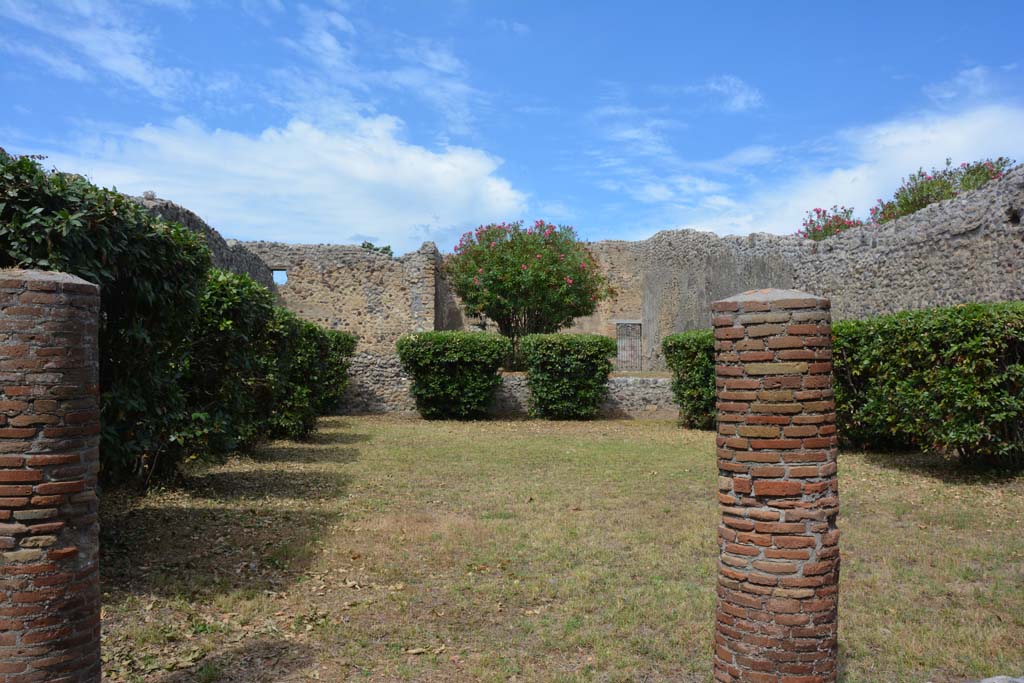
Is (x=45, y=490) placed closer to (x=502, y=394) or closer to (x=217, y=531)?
(x=217, y=531)

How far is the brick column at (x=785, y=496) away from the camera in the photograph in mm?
3191

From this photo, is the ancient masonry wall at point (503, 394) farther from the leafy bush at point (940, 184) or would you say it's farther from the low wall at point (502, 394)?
the leafy bush at point (940, 184)

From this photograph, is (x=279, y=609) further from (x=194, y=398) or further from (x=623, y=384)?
(x=623, y=384)

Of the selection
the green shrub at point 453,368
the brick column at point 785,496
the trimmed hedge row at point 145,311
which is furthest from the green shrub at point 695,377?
the brick column at point 785,496

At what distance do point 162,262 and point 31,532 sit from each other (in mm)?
3240

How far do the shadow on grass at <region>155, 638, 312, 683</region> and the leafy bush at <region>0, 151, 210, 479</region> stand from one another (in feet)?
7.24

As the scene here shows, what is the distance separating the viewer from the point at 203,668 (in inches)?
151

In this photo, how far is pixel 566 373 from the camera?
15750 millimetres

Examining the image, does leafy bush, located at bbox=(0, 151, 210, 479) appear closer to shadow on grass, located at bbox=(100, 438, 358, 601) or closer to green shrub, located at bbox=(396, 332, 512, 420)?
shadow on grass, located at bbox=(100, 438, 358, 601)

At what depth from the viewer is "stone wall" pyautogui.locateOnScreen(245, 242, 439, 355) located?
2323 centimetres

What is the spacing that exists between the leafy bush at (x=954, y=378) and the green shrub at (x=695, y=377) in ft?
12.7

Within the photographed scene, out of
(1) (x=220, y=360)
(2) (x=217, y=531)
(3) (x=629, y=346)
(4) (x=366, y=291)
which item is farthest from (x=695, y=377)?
(3) (x=629, y=346)

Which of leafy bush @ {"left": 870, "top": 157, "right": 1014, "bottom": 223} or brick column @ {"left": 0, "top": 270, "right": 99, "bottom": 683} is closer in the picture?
brick column @ {"left": 0, "top": 270, "right": 99, "bottom": 683}

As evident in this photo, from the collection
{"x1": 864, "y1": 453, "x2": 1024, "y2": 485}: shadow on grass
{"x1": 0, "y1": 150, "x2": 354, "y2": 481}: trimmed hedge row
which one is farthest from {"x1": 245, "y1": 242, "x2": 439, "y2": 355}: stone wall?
{"x1": 864, "y1": 453, "x2": 1024, "y2": 485}: shadow on grass
